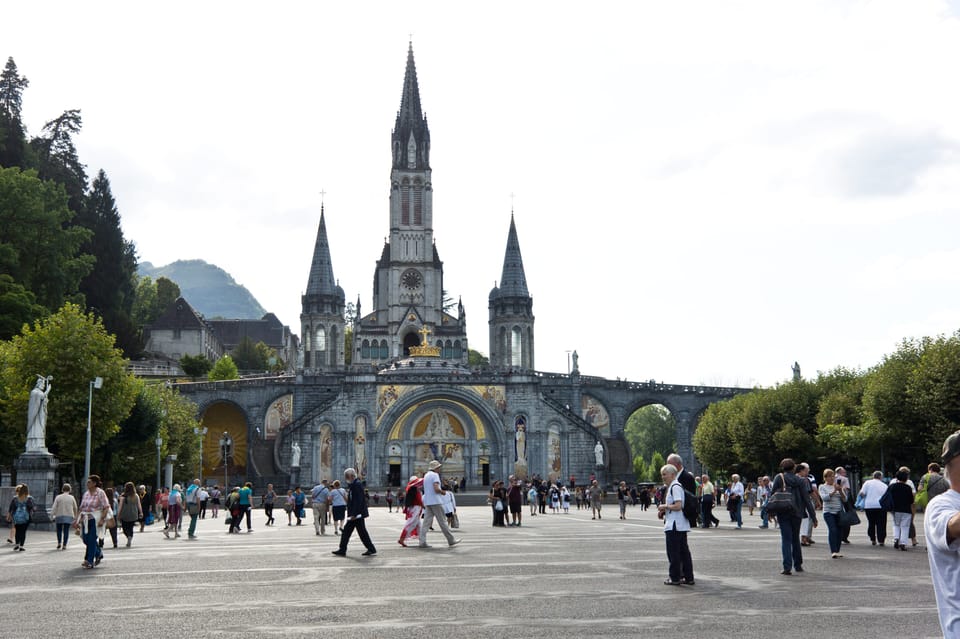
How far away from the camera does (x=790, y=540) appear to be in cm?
1447

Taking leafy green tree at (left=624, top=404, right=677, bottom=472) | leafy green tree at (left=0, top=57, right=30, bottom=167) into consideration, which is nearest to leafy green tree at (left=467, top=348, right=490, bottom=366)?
leafy green tree at (left=624, top=404, right=677, bottom=472)

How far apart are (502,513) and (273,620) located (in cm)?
1994

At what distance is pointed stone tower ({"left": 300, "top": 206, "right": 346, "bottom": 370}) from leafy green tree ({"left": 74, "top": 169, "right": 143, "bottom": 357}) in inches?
879

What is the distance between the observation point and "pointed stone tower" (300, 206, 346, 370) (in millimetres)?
98500

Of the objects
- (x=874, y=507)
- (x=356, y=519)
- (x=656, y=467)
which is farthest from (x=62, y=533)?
(x=656, y=467)

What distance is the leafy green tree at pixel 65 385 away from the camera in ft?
125

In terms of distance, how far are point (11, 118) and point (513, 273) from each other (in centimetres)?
4993

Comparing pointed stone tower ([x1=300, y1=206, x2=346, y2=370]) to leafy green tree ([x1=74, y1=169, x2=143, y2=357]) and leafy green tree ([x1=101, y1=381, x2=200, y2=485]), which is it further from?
leafy green tree ([x1=101, y1=381, x2=200, y2=485])

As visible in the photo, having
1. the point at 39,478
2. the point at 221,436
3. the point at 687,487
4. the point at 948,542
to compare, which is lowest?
the point at 948,542

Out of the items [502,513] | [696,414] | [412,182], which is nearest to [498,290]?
[412,182]

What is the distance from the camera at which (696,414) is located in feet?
263

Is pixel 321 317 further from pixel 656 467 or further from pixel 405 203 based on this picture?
pixel 656 467

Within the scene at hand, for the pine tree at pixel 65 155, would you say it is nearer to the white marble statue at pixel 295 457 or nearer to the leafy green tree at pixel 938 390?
the white marble statue at pixel 295 457

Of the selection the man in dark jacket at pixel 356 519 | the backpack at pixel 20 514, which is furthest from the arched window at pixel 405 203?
the man in dark jacket at pixel 356 519
